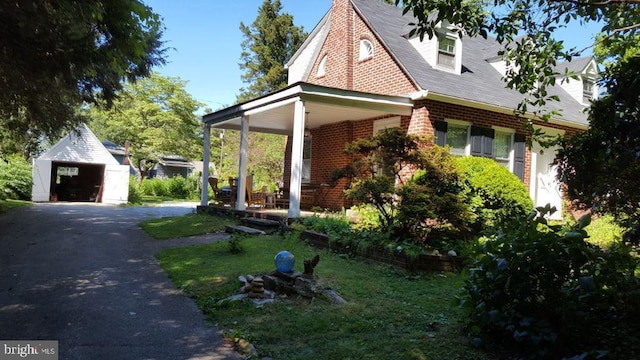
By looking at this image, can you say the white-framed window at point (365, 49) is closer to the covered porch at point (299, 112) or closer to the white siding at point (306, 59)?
the covered porch at point (299, 112)

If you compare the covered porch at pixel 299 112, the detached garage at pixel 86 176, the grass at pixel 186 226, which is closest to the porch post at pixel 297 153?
the covered porch at pixel 299 112

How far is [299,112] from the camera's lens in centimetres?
970

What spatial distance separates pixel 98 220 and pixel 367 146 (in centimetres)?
999

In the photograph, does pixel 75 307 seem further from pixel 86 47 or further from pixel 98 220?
pixel 98 220

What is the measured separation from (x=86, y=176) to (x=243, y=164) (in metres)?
18.4

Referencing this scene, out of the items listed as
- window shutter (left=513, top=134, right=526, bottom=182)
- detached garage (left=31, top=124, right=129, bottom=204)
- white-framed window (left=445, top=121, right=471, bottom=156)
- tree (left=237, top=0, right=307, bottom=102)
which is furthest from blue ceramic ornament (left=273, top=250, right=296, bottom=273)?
tree (left=237, top=0, right=307, bottom=102)

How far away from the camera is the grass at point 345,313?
3682 millimetres

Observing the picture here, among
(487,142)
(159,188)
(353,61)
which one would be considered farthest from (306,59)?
(159,188)

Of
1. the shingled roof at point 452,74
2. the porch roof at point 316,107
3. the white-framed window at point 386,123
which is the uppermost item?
the shingled roof at point 452,74

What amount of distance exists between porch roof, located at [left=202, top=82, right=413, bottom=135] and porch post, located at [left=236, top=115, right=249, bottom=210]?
0.35 metres

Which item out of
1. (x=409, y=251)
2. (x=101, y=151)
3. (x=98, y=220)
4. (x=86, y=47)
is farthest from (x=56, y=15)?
(x=101, y=151)

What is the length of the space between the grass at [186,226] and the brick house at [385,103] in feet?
3.14

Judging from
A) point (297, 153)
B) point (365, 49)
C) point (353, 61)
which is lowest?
point (297, 153)

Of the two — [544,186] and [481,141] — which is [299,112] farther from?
[544,186]
